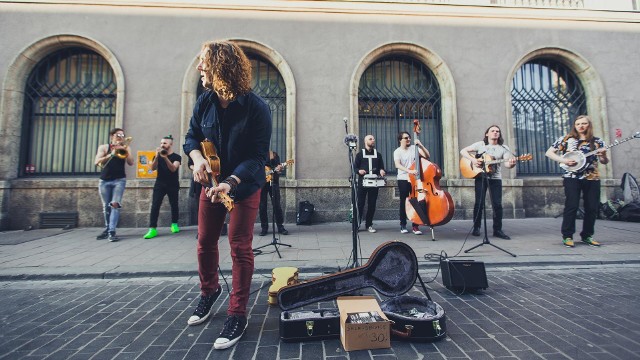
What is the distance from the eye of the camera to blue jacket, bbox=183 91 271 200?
2.27 meters

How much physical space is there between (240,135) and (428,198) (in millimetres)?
3888

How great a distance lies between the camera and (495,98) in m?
8.16

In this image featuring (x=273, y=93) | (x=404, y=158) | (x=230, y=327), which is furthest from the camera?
(x=273, y=93)

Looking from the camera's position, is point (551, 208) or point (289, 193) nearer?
point (289, 193)

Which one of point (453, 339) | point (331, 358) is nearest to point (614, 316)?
point (453, 339)

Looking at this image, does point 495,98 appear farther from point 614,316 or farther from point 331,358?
point 331,358

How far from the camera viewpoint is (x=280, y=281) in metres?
2.86

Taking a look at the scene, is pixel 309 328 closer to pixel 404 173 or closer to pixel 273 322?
pixel 273 322

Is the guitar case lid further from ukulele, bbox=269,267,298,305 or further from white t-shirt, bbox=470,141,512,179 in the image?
white t-shirt, bbox=470,141,512,179

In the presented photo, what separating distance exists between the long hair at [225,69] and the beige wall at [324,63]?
212 inches

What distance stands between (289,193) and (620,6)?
1162 centimetres

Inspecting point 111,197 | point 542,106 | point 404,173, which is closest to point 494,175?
point 404,173

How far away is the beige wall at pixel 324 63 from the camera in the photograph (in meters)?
7.46

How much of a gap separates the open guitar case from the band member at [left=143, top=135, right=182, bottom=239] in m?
4.94
